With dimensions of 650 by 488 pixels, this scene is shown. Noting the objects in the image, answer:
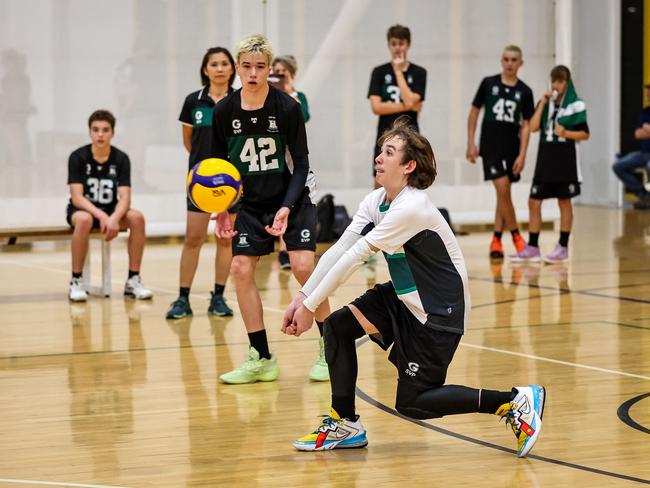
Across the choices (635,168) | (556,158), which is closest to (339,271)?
(556,158)

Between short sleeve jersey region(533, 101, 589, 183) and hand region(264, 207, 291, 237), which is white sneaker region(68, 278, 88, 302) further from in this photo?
Answer: short sleeve jersey region(533, 101, 589, 183)

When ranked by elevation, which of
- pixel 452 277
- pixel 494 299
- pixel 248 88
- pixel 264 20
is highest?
pixel 264 20

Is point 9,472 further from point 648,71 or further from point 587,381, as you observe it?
point 648,71

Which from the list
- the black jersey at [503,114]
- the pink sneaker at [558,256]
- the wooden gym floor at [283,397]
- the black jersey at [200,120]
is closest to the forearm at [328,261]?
the wooden gym floor at [283,397]

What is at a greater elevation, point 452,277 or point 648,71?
point 648,71

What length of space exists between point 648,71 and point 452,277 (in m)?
13.8

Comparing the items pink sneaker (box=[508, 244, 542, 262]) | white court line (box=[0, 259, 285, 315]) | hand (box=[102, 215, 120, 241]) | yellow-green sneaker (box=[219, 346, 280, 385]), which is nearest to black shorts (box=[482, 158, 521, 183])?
pink sneaker (box=[508, 244, 542, 262])

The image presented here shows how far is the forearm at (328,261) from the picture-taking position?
14.9 feet

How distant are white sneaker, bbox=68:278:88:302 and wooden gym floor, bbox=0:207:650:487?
79 mm

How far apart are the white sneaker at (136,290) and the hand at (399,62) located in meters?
3.26

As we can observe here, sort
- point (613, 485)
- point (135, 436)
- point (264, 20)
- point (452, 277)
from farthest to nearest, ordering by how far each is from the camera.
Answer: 1. point (264, 20)
2. point (135, 436)
3. point (452, 277)
4. point (613, 485)

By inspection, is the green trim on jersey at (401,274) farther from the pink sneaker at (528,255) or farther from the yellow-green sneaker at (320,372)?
the pink sneaker at (528,255)

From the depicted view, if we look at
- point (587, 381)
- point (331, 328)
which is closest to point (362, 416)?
point (331, 328)

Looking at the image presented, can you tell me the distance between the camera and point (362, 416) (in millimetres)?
5172
